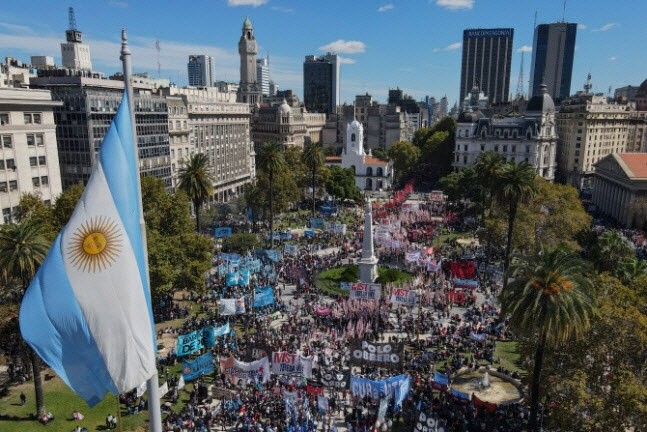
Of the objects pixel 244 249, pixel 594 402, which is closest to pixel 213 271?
pixel 244 249

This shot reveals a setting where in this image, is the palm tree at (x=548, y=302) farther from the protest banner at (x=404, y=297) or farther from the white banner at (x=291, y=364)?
the protest banner at (x=404, y=297)

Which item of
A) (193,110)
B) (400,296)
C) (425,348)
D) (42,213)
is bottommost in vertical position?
(425,348)

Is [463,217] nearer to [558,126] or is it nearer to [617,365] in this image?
[617,365]

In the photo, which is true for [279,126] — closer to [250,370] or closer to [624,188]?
[624,188]

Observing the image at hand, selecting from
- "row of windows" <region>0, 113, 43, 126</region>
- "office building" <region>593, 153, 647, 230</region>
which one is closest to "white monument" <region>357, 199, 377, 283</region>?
"row of windows" <region>0, 113, 43, 126</region>

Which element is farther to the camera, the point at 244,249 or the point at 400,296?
the point at 244,249

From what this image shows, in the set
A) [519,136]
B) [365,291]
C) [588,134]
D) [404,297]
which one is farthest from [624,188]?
[365,291]

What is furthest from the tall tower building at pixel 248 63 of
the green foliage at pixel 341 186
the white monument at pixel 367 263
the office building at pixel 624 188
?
the white monument at pixel 367 263
